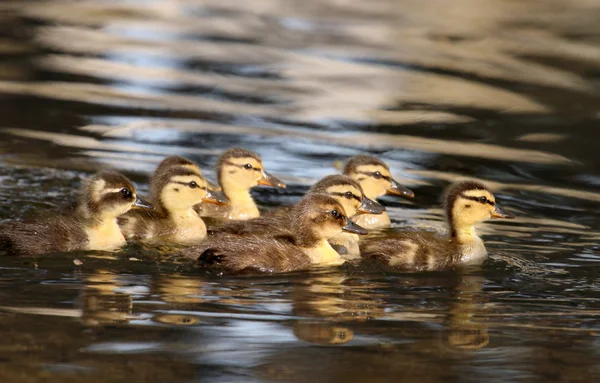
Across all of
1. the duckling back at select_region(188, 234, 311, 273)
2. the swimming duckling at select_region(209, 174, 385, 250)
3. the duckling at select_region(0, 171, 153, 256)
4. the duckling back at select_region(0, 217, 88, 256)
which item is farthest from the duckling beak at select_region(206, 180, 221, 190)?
the duckling back at select_region(188, 234, 311, 273)

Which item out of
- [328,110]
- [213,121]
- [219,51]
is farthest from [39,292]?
[219,51]

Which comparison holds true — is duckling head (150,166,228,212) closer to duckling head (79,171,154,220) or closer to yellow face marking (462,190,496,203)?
duckling head (79,171,154,220)

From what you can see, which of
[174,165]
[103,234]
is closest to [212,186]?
[174,165]

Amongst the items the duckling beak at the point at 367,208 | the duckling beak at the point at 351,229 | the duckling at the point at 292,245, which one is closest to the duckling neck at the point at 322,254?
the duckling at the point at 292,245

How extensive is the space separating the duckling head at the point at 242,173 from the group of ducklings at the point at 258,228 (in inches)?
6.4

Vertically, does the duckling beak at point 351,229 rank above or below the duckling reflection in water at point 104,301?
above

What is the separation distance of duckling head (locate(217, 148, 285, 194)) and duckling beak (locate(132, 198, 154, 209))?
3.73 ft

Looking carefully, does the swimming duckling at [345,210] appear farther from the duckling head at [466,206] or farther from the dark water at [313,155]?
the dark water at [313,155]

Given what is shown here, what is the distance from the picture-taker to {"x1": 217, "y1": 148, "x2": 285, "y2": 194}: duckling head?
29.1 ft

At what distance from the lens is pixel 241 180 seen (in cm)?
888

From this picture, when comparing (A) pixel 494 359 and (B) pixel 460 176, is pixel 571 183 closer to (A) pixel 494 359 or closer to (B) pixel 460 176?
(B) pixel 460 176

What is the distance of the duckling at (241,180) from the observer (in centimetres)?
888

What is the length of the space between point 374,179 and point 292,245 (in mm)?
1772

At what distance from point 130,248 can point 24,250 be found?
755 millimetres
